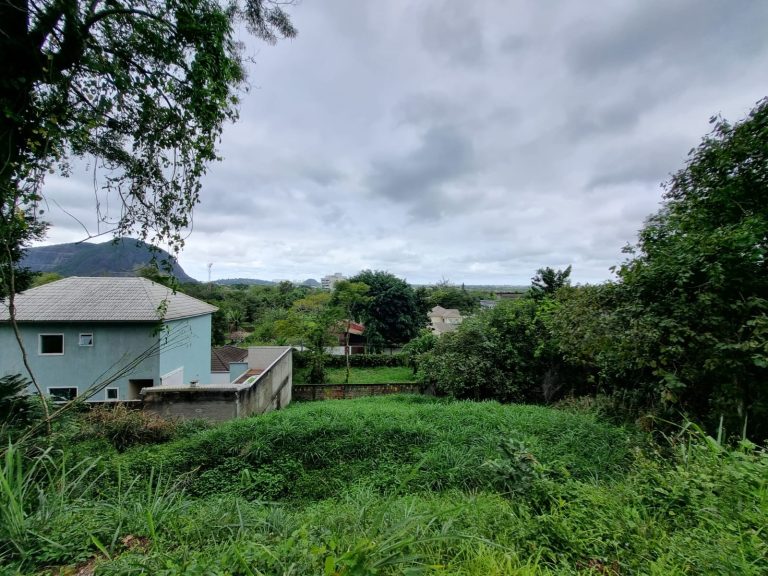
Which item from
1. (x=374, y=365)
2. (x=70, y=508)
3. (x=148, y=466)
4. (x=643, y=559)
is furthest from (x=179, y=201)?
(x=374, y=365)

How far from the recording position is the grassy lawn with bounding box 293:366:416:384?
17.6 m

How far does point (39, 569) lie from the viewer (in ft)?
4.70

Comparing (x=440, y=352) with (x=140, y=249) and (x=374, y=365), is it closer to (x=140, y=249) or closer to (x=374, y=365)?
(x=140, y=249)

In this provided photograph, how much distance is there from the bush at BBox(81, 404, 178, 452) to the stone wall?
30.1 ft

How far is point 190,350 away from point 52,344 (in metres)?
3.80

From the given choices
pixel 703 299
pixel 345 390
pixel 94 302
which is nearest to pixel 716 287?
pixel 703 299

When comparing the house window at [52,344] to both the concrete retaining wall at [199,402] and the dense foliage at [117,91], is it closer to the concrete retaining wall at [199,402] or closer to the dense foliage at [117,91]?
the concrete retaining wall at [199,402]

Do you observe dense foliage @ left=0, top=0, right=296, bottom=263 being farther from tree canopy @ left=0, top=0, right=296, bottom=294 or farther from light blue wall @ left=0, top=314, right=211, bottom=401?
light blue wall @ left=0, top=314, right=211, bottom=401

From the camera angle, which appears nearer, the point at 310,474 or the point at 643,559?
the point at 643,559

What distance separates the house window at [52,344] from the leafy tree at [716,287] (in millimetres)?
14779

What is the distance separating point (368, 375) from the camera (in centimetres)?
1930

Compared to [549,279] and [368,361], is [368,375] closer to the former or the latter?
[368,361]

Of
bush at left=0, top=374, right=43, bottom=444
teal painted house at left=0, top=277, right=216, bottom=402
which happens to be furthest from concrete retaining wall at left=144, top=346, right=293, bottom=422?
bush at left=0, top=374, right=43, bottom=444

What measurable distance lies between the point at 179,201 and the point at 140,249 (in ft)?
2.11
